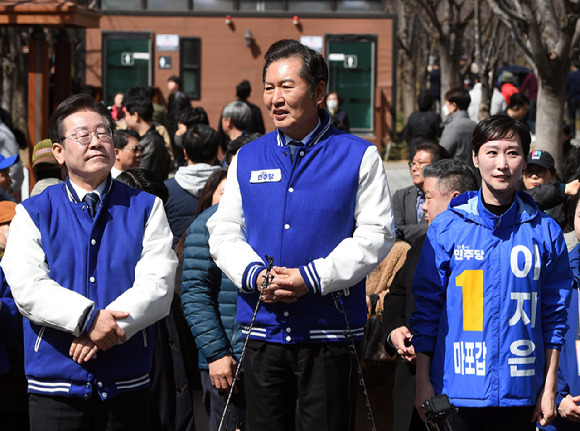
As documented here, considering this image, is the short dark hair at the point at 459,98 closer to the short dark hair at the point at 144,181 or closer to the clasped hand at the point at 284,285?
the short dark hair at the point at 144,181

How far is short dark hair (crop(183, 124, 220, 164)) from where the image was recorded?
27.1ft

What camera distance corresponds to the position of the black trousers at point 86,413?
3.93 m

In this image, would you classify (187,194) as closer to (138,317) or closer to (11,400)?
(11,400)

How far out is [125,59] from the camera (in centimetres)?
2419

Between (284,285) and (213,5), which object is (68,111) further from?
(213,5)

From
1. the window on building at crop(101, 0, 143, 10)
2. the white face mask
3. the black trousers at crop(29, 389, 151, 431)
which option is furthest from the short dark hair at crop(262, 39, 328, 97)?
the window on building at crop(101, 0, 143, 10)

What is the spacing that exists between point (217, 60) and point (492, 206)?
20748mm

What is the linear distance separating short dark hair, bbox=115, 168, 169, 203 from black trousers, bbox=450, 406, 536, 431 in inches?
103

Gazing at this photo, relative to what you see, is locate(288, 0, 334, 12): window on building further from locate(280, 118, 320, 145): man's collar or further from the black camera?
the black camera

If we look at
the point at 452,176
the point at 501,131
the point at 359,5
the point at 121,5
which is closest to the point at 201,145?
the point at 452,176

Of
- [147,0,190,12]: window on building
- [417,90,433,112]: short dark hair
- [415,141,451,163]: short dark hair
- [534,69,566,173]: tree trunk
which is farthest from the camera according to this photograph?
[147,0,190,12]: window on building

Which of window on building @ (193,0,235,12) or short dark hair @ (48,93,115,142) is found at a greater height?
window on building @ (193,0,235,12)

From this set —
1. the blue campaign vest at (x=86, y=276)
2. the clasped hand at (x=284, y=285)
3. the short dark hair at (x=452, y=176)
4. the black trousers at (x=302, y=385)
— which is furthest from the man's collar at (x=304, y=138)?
the short dark hair at (x=452, y=176)

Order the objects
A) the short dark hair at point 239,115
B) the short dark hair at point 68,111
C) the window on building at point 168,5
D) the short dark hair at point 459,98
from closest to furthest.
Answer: the short dark hair at point 68,111 → the short dark hair at point 239,115 → the short dark hair at point 459,98 → the window on building at point 168,5
